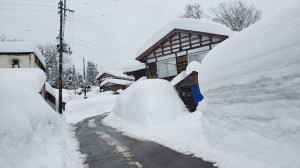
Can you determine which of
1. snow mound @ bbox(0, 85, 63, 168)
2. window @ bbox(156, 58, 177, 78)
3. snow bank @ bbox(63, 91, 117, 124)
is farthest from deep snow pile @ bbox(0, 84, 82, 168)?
snow bank @ bbox(63, 91, 117, 124)

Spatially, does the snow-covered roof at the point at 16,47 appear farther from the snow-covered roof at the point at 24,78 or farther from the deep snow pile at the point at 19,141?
the deep snow pile at the point at 19,141

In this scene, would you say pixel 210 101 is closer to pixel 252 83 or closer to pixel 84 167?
pixel 252 83

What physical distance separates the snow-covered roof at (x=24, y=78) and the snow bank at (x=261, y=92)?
58.9 feet

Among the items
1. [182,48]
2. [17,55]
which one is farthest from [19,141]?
[17,55]

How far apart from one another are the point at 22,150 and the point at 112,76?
47814 mm

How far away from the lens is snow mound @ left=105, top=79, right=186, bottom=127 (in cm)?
1452

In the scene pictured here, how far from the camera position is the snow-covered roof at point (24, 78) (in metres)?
20.8

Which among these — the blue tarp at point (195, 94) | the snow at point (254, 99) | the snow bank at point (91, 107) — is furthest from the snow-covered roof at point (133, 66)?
the snow at point (254, 99)

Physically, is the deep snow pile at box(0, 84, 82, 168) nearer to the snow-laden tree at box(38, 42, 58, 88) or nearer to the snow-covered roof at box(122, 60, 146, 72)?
the snow-covered roof at box(122, 60, 146, 72)

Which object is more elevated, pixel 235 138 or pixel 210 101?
pixel 210 101

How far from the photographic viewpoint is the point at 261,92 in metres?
5.90

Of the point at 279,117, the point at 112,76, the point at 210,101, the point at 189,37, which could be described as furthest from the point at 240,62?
the point at 112,76

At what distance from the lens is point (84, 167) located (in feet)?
22.9

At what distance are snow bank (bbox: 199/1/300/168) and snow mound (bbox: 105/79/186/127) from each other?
260 inches
